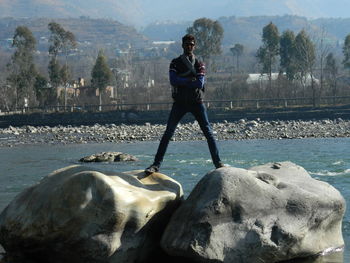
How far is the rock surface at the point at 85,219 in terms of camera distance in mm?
8586

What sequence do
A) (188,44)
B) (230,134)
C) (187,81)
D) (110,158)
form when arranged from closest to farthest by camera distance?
(188,44) → (187,81) → (110,158) → (230,134)

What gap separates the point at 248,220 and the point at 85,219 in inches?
73.3

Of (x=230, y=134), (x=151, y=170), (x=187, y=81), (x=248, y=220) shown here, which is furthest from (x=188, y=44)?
(x=230, y=134)

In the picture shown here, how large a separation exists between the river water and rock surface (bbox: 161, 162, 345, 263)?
901 mm

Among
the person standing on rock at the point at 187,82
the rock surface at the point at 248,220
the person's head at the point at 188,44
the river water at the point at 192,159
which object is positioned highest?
the person's head at the point at 188,44

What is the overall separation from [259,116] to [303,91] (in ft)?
47.5

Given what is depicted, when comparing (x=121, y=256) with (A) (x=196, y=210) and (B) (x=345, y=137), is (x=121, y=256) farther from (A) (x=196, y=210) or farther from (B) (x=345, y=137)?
(B) (x=345, y=137)

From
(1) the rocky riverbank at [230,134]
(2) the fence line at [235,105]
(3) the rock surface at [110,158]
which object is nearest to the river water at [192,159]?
(3) the rock surface at [110,158]

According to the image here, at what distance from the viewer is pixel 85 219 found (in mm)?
8578

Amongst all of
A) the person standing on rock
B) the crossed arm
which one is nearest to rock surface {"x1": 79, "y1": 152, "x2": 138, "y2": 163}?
the person standing on rock

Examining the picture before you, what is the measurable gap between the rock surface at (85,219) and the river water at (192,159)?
9.00ft

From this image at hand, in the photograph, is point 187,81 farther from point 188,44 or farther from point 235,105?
point 235,105

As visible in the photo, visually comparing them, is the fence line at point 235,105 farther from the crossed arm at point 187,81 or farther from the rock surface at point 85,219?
the rock surface at point 85,219

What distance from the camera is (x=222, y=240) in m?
8.53
